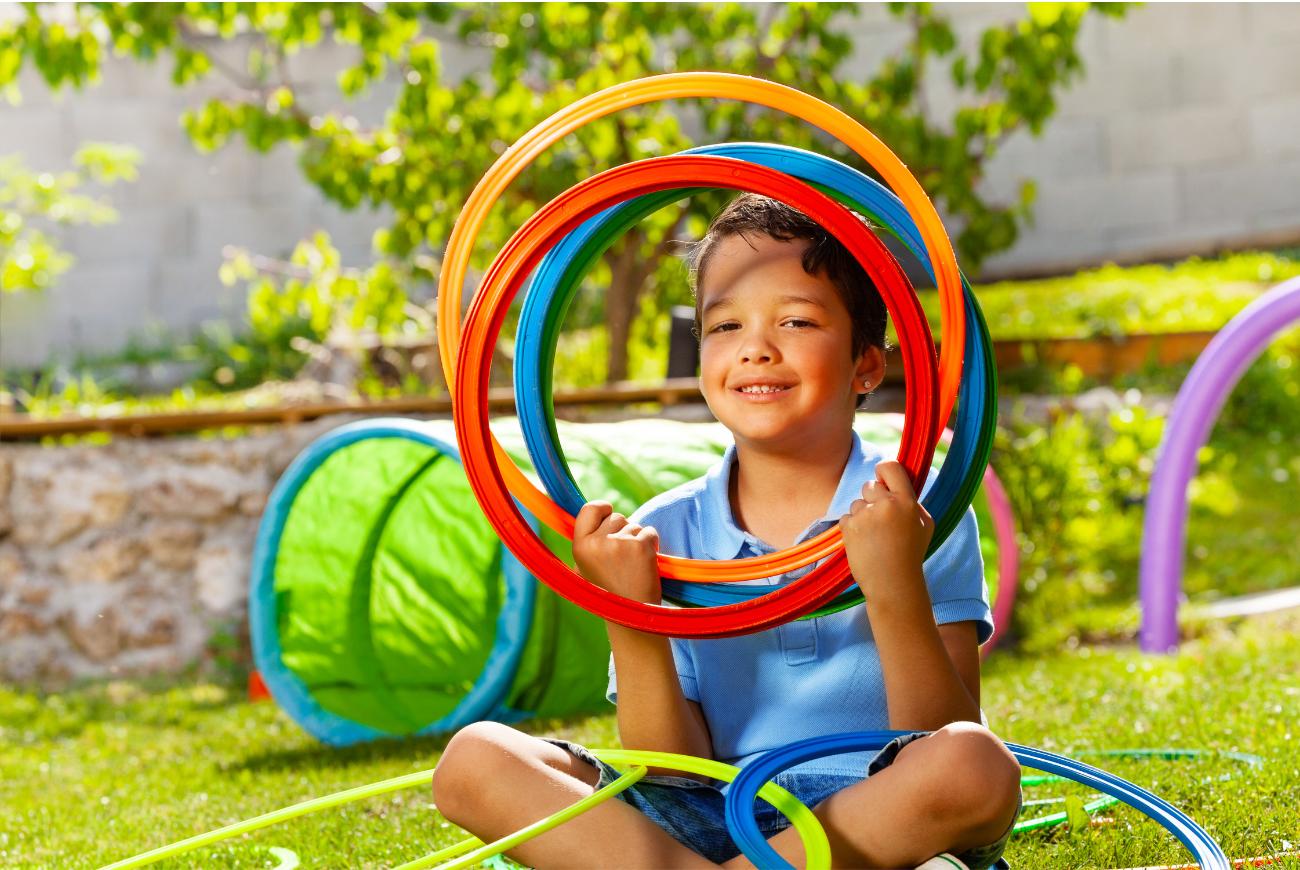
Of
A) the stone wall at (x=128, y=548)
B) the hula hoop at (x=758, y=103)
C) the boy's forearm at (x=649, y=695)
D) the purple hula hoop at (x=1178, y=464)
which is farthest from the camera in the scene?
the stone wall at (x=128, y=548)

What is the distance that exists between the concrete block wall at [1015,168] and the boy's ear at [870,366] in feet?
21.7

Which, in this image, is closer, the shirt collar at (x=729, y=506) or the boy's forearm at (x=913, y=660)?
the boy's forearm at (x=913, y=660)

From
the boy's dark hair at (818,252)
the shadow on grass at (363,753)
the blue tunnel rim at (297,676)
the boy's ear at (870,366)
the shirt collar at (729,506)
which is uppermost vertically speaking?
the boy's dark hair at (818,252)

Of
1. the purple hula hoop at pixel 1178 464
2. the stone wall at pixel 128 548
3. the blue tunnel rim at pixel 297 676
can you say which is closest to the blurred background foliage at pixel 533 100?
the stone wall at pixel 128 548

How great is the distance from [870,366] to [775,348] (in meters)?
0.22

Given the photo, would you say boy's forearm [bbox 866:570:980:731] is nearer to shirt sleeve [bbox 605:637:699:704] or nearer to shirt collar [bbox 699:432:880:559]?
shirt collar [bbox 699:432:880:559]

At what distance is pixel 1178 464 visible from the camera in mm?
4883

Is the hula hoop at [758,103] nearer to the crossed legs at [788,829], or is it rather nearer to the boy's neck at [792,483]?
the boy's neck at [792,483]

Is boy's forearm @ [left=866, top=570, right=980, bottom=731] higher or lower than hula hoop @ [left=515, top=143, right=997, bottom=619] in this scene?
lower

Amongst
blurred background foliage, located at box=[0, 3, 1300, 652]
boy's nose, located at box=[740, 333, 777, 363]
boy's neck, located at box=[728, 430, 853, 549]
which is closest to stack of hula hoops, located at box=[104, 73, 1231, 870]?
boy's neck, located at box=[728, 430, 853, 549]

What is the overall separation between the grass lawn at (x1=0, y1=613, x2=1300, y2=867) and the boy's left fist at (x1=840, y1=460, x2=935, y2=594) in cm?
76

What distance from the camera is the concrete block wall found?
8.62m

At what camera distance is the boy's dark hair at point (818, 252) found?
2.32 m

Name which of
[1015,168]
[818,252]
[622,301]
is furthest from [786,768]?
[1015,168]
